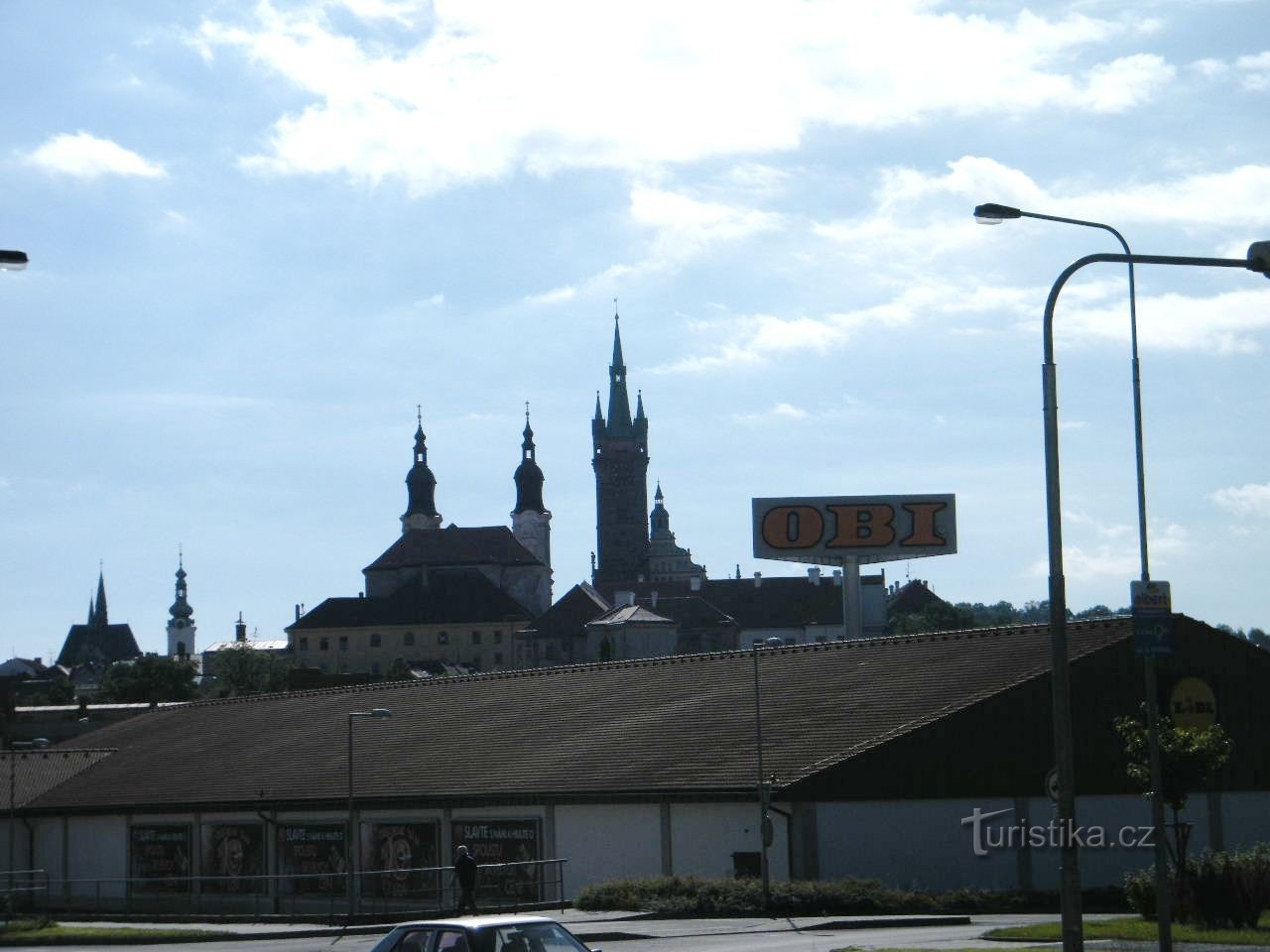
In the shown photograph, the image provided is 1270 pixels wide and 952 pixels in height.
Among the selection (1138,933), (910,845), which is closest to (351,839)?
(910,845)

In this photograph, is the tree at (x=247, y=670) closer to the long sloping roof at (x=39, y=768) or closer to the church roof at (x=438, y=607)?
the church roof at (x=438, y=607)

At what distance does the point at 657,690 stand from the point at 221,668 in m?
140

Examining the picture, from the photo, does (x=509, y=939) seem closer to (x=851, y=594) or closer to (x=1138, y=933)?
(x=1138, y=933)

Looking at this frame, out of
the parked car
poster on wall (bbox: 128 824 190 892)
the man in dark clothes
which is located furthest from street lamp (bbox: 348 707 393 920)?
the parked car

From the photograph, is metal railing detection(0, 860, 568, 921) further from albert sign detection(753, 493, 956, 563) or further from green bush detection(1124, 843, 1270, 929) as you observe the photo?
albert sign detection(753, 493, 956, 563)

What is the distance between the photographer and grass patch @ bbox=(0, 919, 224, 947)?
112 feet

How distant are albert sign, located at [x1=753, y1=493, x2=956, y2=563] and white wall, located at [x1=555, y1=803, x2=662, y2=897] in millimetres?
28962

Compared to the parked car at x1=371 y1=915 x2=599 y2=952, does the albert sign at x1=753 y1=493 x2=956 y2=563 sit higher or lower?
higher

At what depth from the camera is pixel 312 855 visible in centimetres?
5206

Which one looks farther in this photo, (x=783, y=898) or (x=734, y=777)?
(x=734, y=777)

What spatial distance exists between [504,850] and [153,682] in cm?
13041

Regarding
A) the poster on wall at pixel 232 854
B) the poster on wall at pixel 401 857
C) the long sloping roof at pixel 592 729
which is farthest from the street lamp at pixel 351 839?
the poster on wall at pixel 232 854

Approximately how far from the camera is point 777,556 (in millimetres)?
74062

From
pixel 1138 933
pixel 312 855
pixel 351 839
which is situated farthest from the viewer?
pixel 312 855
